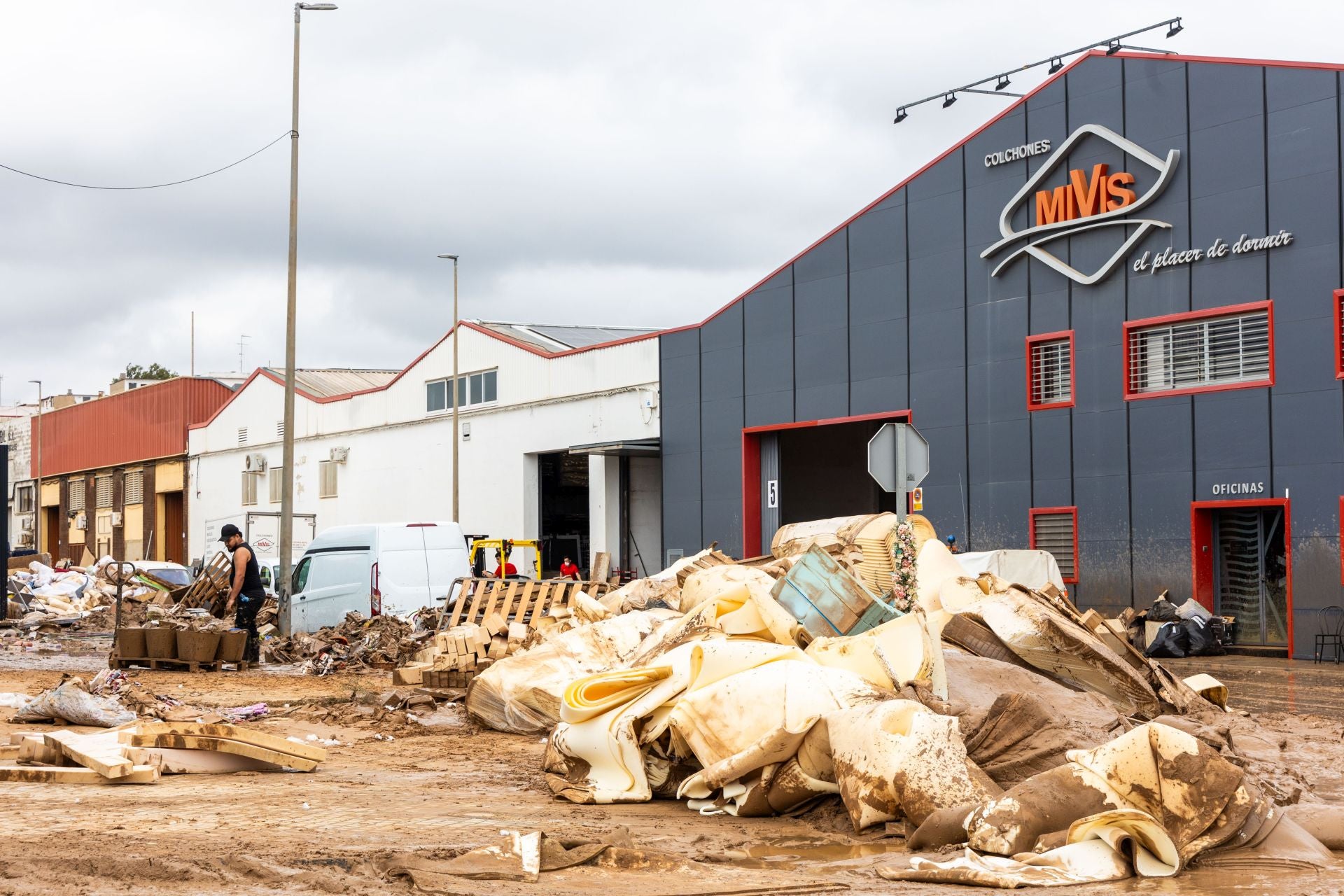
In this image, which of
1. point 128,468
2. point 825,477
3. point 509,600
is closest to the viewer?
point 509,600

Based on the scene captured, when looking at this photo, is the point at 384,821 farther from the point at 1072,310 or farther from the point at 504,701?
the point at 1072,310

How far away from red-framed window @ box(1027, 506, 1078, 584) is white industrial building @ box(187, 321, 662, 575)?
11807mm

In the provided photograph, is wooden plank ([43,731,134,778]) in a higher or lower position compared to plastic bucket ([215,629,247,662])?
higher

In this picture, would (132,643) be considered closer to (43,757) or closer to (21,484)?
(43,757)

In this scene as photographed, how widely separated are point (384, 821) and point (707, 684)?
2201 mm

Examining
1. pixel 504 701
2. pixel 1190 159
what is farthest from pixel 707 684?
pixel 1190 159

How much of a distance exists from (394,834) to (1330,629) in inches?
712

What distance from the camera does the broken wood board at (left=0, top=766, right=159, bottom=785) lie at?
349 inches

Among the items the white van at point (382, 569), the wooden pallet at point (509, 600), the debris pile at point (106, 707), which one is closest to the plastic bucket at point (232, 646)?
the wooden pallet at point (509, 600)

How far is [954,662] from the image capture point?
10.4 metres

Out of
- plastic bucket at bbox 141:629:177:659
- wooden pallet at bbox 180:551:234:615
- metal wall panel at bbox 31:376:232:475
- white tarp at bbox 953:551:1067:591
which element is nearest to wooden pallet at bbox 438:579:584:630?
plastic bucket at bbox 141:629:177:659

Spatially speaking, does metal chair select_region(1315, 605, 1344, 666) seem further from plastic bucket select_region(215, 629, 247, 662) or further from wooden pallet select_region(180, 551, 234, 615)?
wooden pallet select_region(180, 551, 234, 615)

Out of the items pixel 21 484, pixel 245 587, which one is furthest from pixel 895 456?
pixel 21 484

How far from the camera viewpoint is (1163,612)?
75.5ft
